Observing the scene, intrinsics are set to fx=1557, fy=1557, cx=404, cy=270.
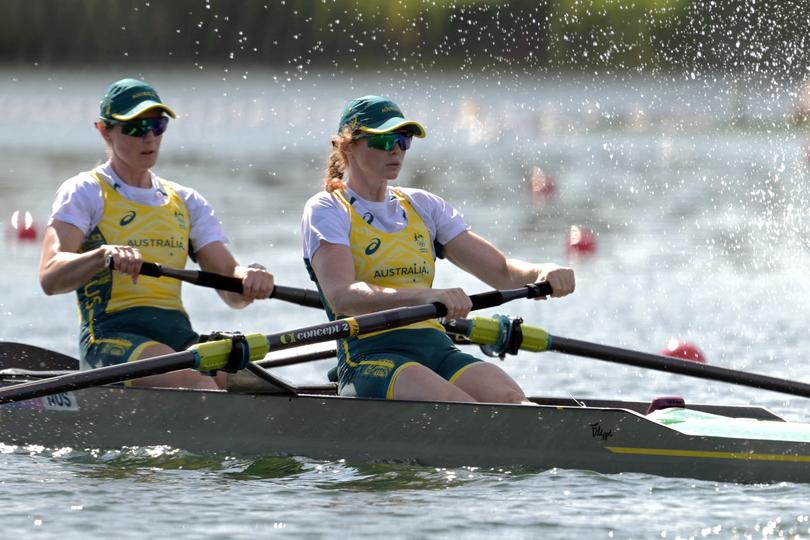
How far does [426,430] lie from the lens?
766cm

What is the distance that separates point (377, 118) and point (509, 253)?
31.6 ft

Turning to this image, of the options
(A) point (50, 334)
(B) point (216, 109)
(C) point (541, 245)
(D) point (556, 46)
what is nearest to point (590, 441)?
(A) point (50, 334)

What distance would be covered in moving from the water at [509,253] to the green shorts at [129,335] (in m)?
0.52

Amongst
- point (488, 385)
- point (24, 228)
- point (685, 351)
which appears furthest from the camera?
point (24, 228)

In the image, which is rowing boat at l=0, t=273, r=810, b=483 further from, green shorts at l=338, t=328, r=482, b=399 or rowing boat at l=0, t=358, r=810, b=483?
green shorts at l=338, t=328, r=482, b=399

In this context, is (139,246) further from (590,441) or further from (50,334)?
(50,334)

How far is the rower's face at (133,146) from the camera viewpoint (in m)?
8.37

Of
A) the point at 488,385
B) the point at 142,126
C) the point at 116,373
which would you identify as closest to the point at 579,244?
the point at 142,126

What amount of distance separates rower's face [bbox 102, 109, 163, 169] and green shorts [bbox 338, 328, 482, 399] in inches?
60.2

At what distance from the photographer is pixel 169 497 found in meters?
7.30

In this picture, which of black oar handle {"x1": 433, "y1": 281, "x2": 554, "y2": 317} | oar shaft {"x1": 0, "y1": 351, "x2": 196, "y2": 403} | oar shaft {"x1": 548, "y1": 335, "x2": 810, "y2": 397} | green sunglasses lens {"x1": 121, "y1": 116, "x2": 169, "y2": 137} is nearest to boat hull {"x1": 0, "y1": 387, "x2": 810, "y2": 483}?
oar shaft {"x1": 548, "y1": 335, "x2": 810, "y2": 397}

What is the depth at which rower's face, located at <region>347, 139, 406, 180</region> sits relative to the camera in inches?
305

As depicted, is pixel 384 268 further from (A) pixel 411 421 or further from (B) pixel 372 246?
(A) pixel 411 421

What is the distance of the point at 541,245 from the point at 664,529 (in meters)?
11.2
